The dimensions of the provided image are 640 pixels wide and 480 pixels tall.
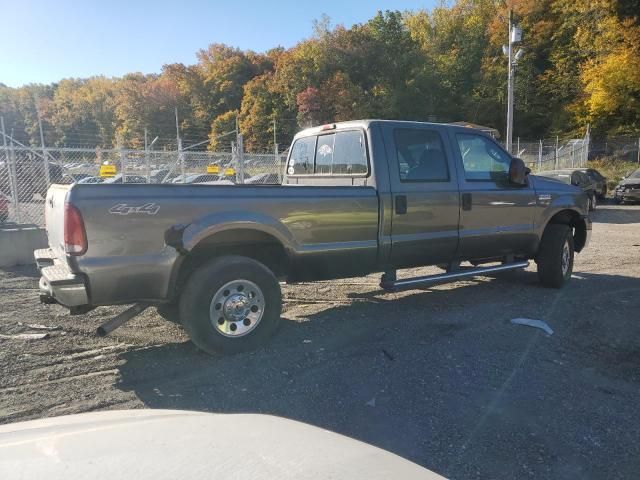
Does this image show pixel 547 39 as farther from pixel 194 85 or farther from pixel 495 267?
pixel 495 267

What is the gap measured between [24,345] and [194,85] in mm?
76784

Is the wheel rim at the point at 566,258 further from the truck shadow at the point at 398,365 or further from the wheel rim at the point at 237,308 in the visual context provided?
the wheel rim at the point at 237,308

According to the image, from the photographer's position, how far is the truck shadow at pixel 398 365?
3355mm

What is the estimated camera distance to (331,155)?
5.91 metres

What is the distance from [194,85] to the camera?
7581 cm

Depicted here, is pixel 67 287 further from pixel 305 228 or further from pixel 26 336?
pixel 305 228

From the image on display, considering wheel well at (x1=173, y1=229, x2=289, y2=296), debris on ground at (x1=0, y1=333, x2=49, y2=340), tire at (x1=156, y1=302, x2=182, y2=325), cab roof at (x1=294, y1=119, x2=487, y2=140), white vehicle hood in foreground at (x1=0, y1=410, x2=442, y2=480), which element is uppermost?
cab roof at (x1=294, y1=119, x2=487, y2=140)

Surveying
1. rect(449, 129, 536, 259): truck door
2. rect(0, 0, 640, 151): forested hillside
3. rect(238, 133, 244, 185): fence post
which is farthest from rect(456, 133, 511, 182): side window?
rect(0, 0, 640, 151): forested hillside

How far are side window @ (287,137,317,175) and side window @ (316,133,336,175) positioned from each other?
131 millimetres

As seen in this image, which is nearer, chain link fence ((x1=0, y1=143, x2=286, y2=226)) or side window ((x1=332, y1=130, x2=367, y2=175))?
side window ((x1=332, y1=130, x2=367, y2=175))

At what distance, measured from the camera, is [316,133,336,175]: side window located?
593 cm

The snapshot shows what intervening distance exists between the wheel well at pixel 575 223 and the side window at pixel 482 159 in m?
1.29

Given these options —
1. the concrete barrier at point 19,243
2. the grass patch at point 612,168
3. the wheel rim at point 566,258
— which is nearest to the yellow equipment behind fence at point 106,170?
the concrete barrier at point 19,243

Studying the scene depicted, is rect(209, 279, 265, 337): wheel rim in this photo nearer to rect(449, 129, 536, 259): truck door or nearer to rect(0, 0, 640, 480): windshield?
rect(0, 0, 640, 480): windshield
